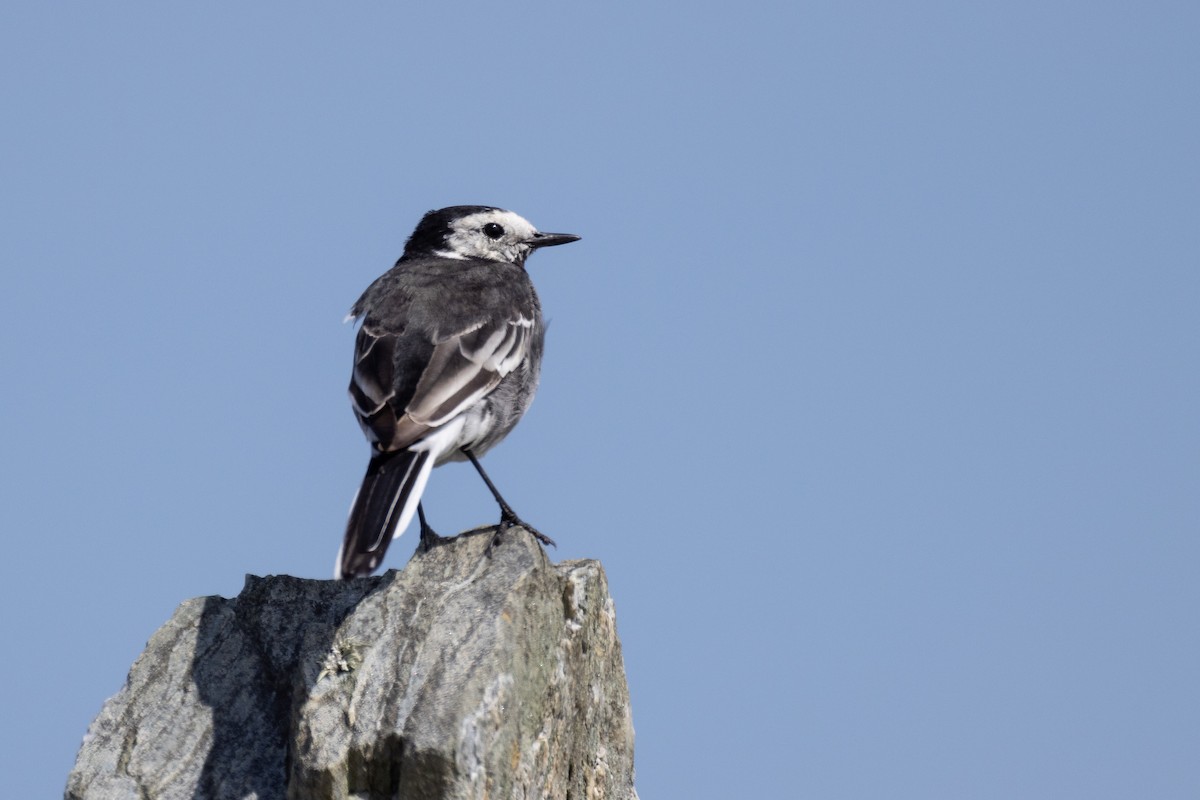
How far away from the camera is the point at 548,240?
11.1m

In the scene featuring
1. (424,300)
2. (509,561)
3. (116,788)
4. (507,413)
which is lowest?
(116,788)

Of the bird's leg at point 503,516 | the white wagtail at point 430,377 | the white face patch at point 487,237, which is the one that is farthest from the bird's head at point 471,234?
the bird's leg at point 503,516

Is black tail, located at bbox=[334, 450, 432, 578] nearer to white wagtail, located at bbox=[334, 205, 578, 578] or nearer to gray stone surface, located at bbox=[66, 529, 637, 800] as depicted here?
white wagtail, located at bbox=[334, 205, 578, 578]

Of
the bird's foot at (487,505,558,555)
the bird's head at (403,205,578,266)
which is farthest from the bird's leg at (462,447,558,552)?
the bird's head at (403,205,578,266)

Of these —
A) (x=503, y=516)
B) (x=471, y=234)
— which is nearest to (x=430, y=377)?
(x=503, y=516)

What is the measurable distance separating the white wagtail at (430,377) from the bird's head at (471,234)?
1.36ft

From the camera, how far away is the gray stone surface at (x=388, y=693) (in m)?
6.02

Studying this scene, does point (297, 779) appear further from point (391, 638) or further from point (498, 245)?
point (498, 245)

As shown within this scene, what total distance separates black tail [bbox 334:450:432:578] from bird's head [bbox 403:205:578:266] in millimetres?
3429

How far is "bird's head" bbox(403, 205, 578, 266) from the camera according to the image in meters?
10.7

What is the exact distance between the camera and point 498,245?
427 inches

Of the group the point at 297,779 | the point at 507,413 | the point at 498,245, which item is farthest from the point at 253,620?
the point at 498,245

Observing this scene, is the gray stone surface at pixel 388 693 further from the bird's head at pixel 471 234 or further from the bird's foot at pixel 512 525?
the bird's head at pixel 471 234

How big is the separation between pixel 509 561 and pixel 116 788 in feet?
7.19
